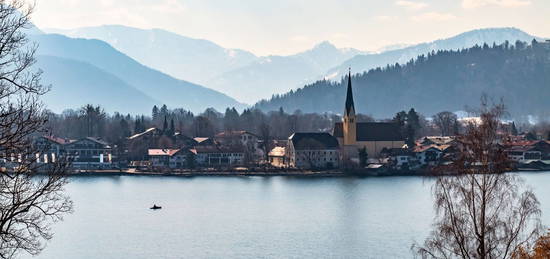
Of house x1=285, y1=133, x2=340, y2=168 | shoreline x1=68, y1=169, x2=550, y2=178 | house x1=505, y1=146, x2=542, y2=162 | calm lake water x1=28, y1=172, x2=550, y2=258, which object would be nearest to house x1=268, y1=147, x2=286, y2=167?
house x1=285, y1=133, x2=340, y2=168

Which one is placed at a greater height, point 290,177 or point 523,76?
point 523,76

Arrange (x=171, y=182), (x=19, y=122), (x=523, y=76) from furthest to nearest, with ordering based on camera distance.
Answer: (x=523, y=76)
(x=171, y=182)
(x=19, y=122)

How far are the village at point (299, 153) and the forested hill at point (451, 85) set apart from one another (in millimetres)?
56827

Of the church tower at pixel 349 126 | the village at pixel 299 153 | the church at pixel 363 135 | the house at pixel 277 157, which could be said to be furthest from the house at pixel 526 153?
the house at pixel 277 157

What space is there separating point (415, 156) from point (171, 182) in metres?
12.9

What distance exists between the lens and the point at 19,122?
509 centimetres

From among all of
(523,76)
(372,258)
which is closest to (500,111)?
(372,258)

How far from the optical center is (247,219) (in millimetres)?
21422

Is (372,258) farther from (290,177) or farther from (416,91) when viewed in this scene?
(416,91)

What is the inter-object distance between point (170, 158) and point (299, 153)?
6.63 meters

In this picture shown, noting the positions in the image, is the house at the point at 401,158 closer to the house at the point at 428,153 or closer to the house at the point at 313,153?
the house at the point at 428,153

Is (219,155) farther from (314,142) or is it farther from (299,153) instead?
(314,142)

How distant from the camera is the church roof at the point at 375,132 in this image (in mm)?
43219

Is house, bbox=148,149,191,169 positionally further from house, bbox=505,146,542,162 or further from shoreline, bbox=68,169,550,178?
house, bbox=505,146,542,162
